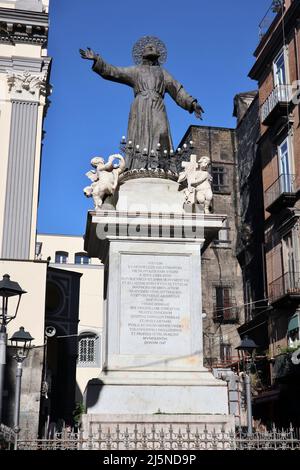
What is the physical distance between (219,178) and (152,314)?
123ft

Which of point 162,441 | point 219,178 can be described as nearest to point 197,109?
point 162,441

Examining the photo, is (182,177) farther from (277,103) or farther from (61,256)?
(61,256)

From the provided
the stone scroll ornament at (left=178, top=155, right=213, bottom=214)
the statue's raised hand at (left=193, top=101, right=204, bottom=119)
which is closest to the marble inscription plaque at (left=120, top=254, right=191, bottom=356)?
the stone scroll ornament at (left=178, top=155, right=213, bottom=214)

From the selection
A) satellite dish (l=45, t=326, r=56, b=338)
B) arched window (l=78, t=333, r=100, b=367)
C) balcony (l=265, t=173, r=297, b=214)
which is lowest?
satellite dish (l=45, t=326, r=56, b=338)

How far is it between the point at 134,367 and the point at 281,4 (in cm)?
2803

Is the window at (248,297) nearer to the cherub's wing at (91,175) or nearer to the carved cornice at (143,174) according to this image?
the carved cornice at (143,174)

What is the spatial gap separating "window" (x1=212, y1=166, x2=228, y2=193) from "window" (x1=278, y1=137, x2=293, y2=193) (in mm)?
13907

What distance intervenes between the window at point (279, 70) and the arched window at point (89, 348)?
1049 inches

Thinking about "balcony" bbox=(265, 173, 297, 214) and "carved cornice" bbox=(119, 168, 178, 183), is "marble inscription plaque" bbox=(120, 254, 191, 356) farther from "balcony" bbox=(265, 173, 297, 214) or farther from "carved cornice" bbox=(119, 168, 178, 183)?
"balcony" bbox=(265, 173, 297, 214)

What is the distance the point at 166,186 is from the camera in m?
13.4

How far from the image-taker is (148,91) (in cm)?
1430

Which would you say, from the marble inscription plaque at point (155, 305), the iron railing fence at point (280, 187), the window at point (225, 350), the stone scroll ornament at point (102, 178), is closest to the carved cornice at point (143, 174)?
the stone scroll ornament at point (102, 178)

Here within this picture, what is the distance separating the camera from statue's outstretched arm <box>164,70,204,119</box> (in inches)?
578
